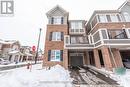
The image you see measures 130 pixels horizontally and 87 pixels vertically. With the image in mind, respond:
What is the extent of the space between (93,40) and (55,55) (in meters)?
6.39

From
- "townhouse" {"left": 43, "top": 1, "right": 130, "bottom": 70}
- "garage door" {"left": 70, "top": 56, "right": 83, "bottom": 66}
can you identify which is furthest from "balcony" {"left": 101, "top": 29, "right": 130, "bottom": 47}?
"garage door" {"left": 70, "top": 56, "right": 83, "bottom": 66}

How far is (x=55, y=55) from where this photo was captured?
16078mm

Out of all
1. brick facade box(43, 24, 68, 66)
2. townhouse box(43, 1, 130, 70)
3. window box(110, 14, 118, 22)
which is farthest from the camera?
window box(110, 14, 118, 22)

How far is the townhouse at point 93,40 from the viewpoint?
1382 cm

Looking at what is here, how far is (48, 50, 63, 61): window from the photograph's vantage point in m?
15.8

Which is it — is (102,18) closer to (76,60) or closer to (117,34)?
(117,34)

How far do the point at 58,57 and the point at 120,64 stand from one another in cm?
882

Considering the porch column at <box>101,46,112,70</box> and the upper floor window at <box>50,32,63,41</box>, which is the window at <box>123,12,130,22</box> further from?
the upper floor window at <box>50,32,63,41</box>

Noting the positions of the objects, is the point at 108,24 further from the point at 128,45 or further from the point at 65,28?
the point at 65,28

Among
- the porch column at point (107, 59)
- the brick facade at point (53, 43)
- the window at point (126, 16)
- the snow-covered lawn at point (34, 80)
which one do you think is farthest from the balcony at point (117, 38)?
the snow-covered lawn at point (34, 80)

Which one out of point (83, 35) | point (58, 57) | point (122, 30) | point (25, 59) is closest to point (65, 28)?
point (83, 35)

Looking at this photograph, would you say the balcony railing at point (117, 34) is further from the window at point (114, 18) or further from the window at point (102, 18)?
the window at point (102, 18)

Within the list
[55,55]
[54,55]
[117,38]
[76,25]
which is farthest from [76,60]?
[117,38]

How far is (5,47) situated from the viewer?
40469 millimetres
